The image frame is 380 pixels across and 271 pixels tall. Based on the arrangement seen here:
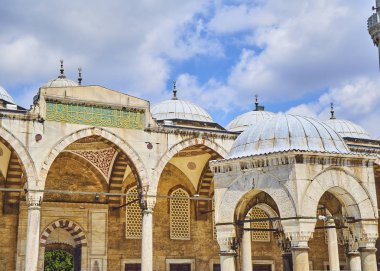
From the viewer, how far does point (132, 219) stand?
17609mm

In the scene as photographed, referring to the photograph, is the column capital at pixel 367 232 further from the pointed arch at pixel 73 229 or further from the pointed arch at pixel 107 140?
the pointed arch at pixel 73 229

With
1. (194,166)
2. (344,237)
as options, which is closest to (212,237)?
(194,166)

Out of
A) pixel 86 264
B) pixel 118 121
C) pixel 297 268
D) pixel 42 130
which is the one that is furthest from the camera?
pixel 86 264

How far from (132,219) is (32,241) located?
200 inches

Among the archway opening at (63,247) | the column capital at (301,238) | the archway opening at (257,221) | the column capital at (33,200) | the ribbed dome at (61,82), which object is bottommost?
the column capital at (301,238)

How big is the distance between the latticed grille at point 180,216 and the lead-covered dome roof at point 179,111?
10.0 ft

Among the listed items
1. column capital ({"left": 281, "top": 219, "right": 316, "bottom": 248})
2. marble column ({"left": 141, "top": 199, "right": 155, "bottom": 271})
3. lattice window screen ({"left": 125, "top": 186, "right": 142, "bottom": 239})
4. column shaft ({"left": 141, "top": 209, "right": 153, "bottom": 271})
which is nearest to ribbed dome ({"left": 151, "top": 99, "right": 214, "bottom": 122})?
lattice window screen ({"left": 125, "top": 186, "right": 142, "bottom": 239})

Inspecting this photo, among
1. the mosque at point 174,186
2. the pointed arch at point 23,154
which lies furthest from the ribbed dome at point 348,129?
the pointed arch at point 23,154

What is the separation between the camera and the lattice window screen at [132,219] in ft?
57.4

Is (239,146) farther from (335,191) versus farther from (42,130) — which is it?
(42,130)

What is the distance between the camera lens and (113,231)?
56.5ft

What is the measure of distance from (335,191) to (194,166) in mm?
11888

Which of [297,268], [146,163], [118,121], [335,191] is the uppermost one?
[118,121]

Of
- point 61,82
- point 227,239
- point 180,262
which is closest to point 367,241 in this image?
point 227,239
